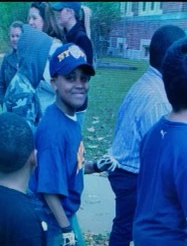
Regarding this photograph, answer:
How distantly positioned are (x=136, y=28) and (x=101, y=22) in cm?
39

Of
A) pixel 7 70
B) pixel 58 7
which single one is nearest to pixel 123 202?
pixel 7 70

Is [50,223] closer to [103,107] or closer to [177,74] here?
[177,74]

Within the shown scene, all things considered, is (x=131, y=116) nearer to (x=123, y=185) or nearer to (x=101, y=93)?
(x=123, y=185)

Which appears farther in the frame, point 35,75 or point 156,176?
point 35,75

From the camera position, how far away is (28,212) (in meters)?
1.71

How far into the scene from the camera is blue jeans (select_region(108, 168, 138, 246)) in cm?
283

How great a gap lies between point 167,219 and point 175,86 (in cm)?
47

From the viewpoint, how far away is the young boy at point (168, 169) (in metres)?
1.71

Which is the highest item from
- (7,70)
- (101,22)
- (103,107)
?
(101,22)

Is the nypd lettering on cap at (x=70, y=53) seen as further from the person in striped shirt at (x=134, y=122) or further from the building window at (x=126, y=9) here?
the building window at (x=126, y=9)

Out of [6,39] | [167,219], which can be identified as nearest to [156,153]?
[167,219]

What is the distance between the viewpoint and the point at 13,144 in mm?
1832

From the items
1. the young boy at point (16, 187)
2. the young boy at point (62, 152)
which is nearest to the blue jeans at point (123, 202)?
the young boy at point (62, 152)

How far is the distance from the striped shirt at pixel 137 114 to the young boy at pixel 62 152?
319 mm
